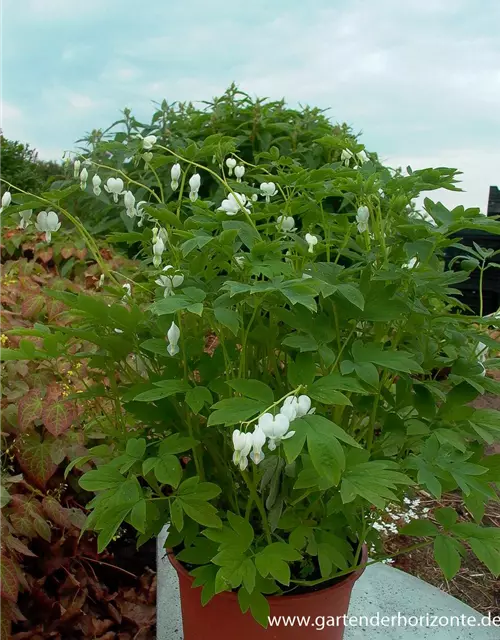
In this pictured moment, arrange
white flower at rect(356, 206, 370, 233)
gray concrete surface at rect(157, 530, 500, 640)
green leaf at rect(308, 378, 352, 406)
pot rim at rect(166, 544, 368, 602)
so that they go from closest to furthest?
1. green leaf at rect(308, 378, 352, 406)
2. white flower at rect(356, 206, 370, 233)
3. pot rim at rect(166, 544, 368, 602)
4. gray concrete surface at rect(157, 530, 500, 640)

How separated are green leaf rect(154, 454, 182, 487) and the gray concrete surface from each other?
859mm

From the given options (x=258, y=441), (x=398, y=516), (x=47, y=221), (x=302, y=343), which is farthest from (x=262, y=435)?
(x=398, y=516)

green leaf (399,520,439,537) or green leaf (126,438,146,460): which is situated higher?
green leaf (126,438,146,460)

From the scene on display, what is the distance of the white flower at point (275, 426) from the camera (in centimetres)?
98

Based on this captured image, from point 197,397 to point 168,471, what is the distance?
15cm

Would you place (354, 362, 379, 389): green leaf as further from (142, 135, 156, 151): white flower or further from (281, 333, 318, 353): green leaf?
(142, 135, 156, 151): white flower

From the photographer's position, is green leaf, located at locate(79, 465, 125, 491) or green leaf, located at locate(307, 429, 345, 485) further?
green leaf, located at locate(79, 465, 125, 491)

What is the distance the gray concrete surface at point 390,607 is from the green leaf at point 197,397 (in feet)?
3.21

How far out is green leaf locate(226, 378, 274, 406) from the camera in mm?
1110

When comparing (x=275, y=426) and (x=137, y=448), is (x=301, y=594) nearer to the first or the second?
(x=137, y=448)

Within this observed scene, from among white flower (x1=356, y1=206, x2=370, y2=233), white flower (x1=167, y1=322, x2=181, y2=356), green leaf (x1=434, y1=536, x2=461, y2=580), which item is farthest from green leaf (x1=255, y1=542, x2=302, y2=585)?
white flower (x1=356, y1=206, x2=370, y2=233)

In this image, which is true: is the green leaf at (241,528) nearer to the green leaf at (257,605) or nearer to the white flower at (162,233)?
the green leaf at (257,605)

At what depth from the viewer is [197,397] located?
124 cm

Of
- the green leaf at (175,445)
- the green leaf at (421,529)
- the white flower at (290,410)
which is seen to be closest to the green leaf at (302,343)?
the white flower at (290,410)
